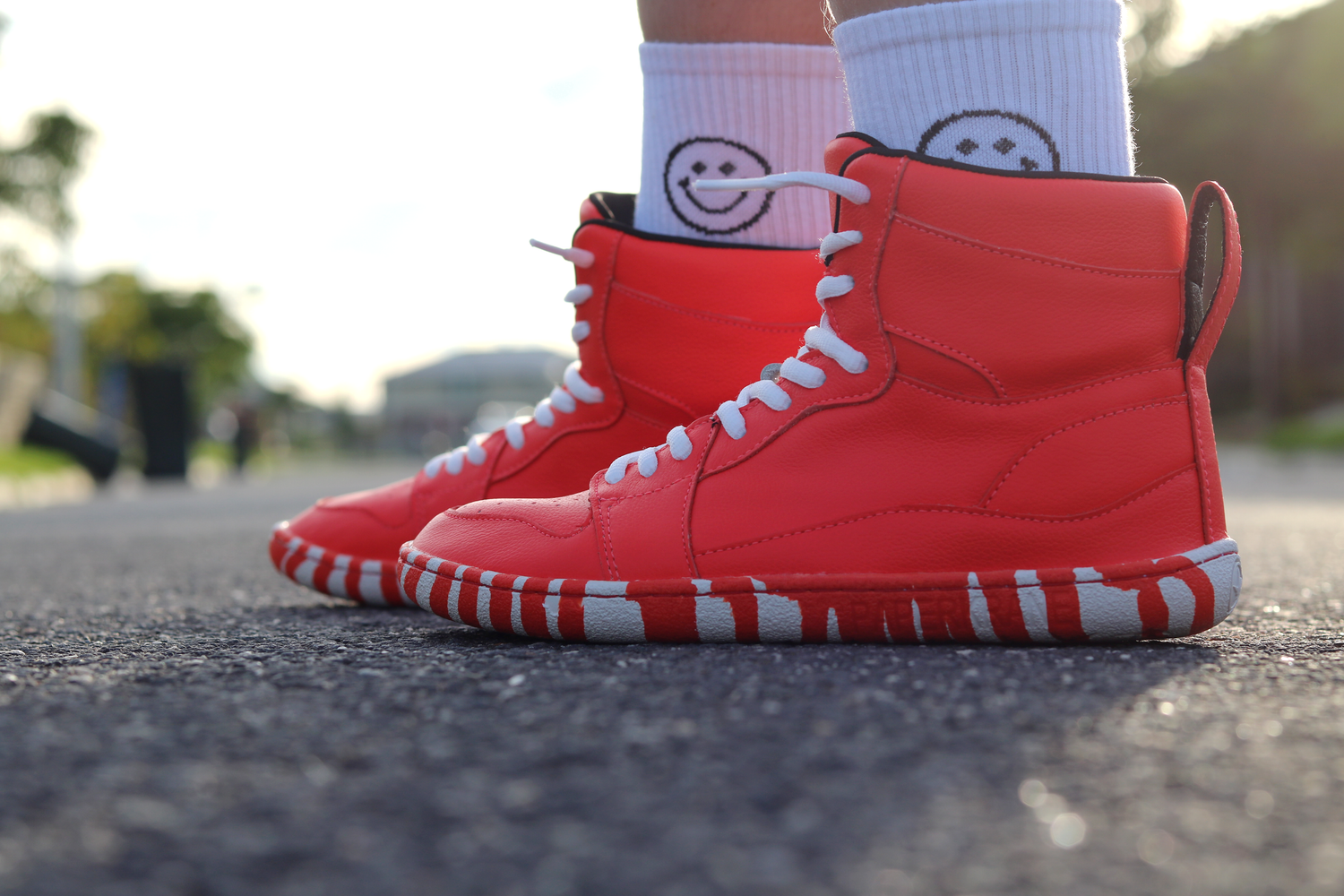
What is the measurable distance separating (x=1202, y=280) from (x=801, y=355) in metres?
0.36

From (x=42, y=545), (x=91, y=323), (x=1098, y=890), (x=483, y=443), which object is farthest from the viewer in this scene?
(x=91, y=323)

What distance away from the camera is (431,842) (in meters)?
0.45

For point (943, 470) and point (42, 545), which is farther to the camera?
point (42, 545)

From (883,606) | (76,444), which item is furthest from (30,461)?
(883,606)

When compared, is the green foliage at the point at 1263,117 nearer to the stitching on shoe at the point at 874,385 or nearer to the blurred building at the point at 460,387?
the stitching on shoe at the point at 874,385

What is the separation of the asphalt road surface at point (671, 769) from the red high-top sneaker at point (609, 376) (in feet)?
1.20

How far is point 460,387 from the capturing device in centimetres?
6253

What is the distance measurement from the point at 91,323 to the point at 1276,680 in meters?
37.6

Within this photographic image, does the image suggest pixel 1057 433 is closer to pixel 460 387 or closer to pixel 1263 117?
pixel 1263 117

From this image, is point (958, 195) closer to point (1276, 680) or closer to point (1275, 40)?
point (1276, 680)

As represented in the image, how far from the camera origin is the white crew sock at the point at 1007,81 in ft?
3.07

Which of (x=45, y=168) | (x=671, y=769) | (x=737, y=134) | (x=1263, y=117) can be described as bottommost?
(x=671, y=769)

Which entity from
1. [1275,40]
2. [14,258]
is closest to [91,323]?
[14,258]

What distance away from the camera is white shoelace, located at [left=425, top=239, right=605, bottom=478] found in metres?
1.23
